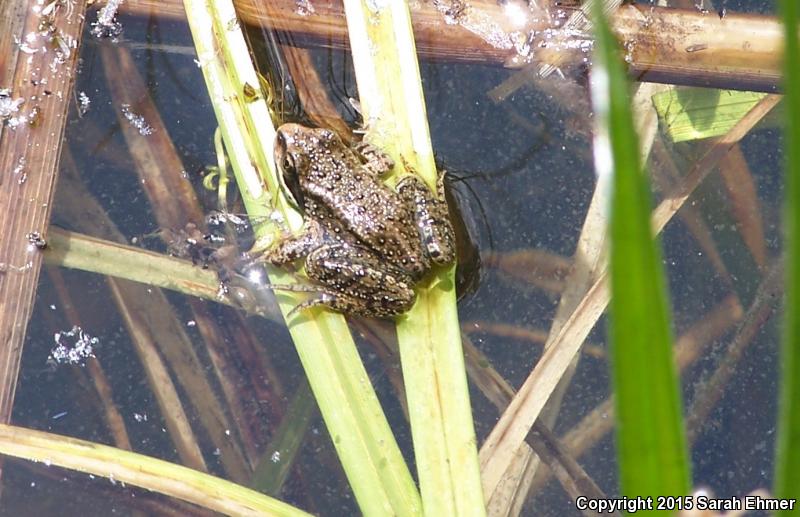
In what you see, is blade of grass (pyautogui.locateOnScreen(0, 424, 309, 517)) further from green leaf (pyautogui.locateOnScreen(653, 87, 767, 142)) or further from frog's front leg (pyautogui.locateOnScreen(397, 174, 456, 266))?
green leaf (pyautogui.locateOnScreen(653, 87, 767, 142))

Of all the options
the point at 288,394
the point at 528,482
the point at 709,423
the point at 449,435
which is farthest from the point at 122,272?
the point at 709,423

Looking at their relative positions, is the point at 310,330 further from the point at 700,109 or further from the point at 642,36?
the point at 700,109

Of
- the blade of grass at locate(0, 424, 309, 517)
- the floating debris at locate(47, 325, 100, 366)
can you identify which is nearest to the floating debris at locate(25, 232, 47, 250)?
the floating debris at locate(47, 325, 100, 366)

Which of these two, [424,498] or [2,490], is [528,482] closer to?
[424,498]

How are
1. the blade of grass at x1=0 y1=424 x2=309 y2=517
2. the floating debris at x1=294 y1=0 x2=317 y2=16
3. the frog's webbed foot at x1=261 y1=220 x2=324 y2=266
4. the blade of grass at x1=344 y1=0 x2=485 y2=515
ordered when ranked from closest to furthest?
the blade of grass at x1=344 y1=0 x2=485 y2=515 < the blade of grass at x1=0 y1=424 x2=309 y2=517 < the frog's webbed foot at x1=261 y1=220 x2=324 y2=266 < the floating debris at x1=294 y1=0 x2=317 y2=16

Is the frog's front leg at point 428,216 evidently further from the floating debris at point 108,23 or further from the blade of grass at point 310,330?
the floating debris at point 108,23

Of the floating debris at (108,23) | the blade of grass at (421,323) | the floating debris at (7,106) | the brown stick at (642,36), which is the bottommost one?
the blade of grass at (421,323)

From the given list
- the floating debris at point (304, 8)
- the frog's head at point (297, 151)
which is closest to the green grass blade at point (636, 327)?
the frog's head at point (297, 151)
